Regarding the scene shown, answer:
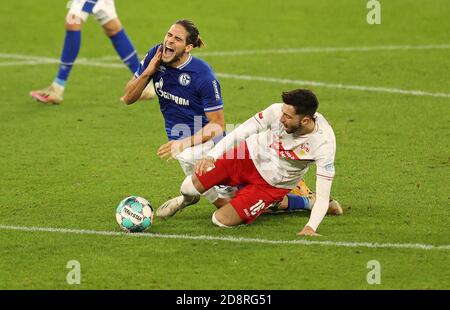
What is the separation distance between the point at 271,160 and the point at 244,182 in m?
0.36

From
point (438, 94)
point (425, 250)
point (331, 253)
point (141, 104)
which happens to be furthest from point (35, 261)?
point (438, 94)

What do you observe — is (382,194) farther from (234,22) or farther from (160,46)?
(234,22)

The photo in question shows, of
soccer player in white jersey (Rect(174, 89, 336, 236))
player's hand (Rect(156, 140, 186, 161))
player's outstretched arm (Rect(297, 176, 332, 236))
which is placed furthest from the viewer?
player's hand (Rect(156, 140, 186, 161))

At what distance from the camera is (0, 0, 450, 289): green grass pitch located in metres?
8.12

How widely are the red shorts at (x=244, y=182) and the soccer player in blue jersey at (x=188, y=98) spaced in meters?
0.22

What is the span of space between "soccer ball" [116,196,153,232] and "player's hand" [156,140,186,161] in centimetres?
44

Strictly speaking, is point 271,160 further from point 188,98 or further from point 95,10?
point 95,10

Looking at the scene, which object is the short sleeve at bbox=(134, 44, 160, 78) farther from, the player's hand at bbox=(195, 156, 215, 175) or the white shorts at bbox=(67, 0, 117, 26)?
the white shorts at bbox=(67, 0, 117, 26)

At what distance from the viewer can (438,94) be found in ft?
45.9

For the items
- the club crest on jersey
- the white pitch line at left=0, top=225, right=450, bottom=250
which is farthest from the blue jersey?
the white pitch line at left=0, top=225, right=450, bottom=250

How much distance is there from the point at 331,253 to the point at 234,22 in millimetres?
10644

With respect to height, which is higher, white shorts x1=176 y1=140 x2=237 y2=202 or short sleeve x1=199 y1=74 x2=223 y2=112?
short sleeve x1=199 y1=74 x2=223 y2=112

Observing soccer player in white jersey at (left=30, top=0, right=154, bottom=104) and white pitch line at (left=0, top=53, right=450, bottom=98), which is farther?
white pitch line at (left=0, top=53, right=450, bottom=98)
